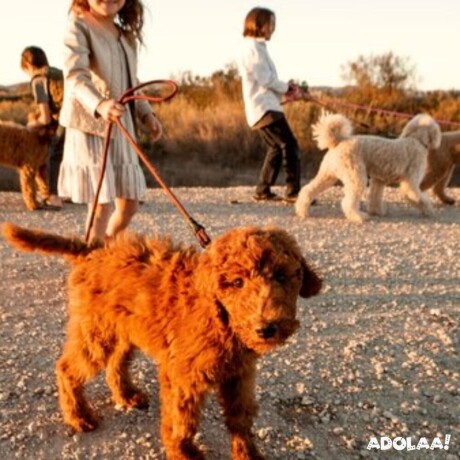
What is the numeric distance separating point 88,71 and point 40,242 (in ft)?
5.16

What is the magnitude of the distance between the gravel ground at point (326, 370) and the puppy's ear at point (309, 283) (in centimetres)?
98

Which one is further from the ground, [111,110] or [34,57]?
[34,57]

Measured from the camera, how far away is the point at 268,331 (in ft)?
7.33

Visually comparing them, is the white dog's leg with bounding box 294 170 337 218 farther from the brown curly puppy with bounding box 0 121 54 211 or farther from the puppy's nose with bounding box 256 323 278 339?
the puppy's nose with bounding box 256 323 278 339

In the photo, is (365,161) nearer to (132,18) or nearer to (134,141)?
(132,18)

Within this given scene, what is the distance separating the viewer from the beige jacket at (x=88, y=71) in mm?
4012

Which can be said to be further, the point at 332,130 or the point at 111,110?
the point at 332,130

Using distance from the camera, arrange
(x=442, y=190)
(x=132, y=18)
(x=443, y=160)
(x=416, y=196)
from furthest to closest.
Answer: (x=442, y=190) < (x=443, y=160) < (x=416, y=196) < (x=132, y=18)

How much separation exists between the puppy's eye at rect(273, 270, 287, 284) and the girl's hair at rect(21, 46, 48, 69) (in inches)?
278

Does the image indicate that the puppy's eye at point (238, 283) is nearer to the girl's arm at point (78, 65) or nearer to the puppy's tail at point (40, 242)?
the puppy's tail at point (40, 242)

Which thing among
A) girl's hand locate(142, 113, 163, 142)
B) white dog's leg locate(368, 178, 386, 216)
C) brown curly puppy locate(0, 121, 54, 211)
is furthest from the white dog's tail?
girl's hand locate(142, 113, 163, 142)

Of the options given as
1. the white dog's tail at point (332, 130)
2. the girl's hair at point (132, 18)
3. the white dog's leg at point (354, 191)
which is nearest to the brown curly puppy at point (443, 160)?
the white dog's leg at point (354, 191)

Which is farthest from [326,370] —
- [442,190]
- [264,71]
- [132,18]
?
[442,190]

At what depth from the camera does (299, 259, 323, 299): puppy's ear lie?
260 centimetres
